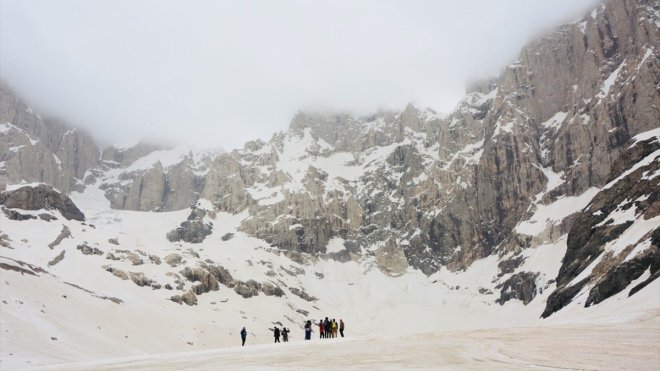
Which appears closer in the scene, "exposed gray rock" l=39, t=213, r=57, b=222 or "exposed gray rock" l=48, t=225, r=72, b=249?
"exposed gray rock" l=48, t=225, r=72, b=249

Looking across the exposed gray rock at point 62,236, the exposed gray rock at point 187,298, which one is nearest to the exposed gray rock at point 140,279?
the exposed gray rock at point 187,298

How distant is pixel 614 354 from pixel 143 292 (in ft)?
524

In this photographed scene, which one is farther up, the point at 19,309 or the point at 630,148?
the point at 630,148

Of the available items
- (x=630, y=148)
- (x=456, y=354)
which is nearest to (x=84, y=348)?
(x=456, y=354)

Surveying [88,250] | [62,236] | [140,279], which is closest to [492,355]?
[140,279]

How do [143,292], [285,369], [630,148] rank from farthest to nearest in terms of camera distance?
[143,292], [630,148], [285,369]

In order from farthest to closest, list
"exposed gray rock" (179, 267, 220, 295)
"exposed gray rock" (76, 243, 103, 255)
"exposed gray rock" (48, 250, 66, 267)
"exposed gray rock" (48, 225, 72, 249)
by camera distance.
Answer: "exposed gray rock" (179, 267, 220, 295), "exposed gray rock" (76, 243, 103, 255), "exposed gray rock" (48, 225, 72, 249), "exposed gray rock" (48, 250, 66, 267)

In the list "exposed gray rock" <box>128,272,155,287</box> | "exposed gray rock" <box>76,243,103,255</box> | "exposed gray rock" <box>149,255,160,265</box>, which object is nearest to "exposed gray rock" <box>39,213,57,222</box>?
"exposed gray rock" <box>76,243,103,255</box>

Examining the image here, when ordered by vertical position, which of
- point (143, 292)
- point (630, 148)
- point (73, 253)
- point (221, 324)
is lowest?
point (221, 324)

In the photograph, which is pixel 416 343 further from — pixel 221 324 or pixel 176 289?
pixel 176 289

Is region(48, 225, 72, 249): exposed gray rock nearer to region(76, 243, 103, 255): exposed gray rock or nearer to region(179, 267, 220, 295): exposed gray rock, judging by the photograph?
region(76, 243, 103, 255): exposed gray rock

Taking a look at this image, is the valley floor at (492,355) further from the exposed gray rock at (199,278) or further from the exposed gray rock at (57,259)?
the exposed gray rock at (199,278)

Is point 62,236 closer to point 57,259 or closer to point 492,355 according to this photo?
point 57,259

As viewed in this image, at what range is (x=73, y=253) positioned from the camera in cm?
17525
